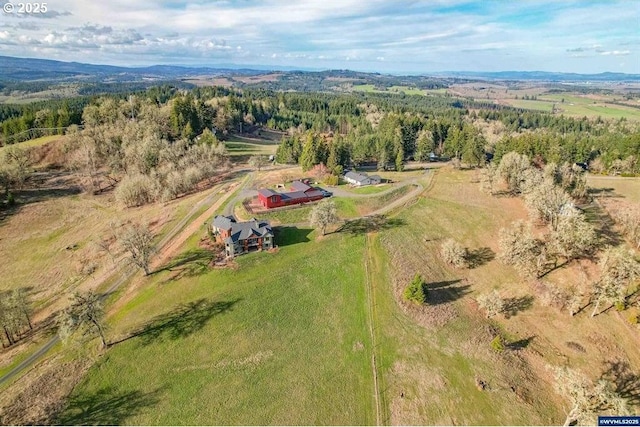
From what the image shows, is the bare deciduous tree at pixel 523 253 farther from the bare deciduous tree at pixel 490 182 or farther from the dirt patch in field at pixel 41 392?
the dirt patch in field at pixel 41 392


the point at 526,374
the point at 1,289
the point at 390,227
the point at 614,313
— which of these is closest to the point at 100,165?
the point at 1,289

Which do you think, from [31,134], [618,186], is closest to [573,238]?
[618,186]

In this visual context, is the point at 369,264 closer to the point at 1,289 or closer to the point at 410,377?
the point at 410,377

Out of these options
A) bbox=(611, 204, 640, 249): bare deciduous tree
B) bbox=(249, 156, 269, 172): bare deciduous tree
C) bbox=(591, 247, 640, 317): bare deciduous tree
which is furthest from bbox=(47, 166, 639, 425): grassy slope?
bbox=(249, 156, 269, 172): bare deciduous tree

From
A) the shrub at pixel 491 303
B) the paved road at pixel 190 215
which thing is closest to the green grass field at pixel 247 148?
the paved road at pixel 190 215

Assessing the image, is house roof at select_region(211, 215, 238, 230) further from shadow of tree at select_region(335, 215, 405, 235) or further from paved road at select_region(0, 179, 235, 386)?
shadow of tree at select_region(335, 215, 405, 235)
